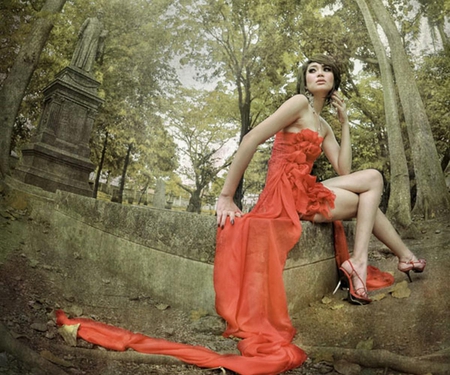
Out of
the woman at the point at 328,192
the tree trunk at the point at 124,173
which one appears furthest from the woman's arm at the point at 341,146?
the tree trunk at the point at 124,173

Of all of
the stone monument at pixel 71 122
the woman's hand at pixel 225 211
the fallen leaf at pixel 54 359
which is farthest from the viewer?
the stone monument at pixel 71 122

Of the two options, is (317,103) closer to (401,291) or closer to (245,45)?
(401,291)

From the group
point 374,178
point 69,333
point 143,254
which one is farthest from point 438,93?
point 69,333

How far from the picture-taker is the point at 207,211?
9.02 feet

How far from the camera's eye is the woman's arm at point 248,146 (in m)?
1.31

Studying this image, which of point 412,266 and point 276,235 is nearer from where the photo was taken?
point 276,235

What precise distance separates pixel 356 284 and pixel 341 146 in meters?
0.81

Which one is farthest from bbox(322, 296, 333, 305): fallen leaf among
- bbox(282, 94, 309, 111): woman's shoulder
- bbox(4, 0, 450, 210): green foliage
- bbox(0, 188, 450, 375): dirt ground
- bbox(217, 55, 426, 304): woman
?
bbox(4, 0, 450, 210): green foliage

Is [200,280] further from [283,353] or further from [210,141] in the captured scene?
[210,141]

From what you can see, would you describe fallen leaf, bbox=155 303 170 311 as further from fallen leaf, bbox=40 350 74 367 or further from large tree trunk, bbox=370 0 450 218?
large tree trunk, bbox=370 0 450 218

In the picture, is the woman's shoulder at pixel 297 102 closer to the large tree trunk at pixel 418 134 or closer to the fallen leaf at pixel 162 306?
the fallen leaf at pixel 162 306

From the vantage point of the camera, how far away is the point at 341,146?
178 centimetres

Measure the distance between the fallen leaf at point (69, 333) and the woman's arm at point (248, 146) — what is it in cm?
64

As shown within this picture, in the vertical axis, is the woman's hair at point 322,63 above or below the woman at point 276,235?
above
